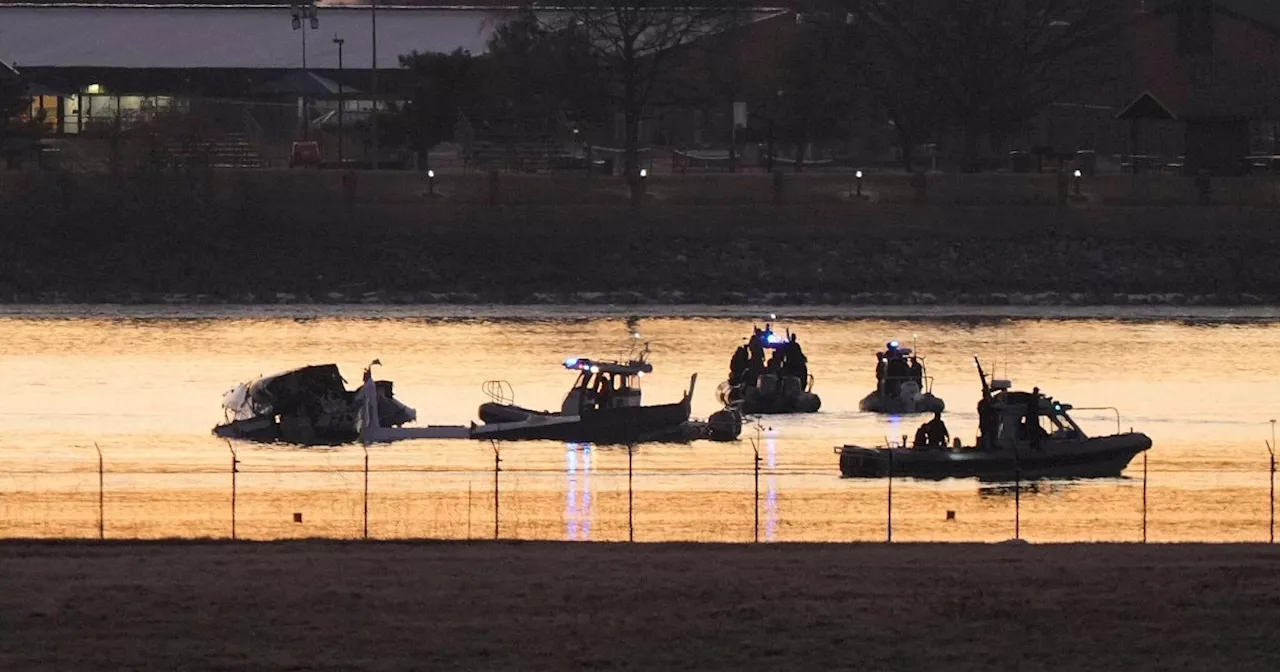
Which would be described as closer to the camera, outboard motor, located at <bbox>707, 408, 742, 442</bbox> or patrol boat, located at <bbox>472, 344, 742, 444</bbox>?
patrol boat, located at <bbox>472, 344, 742, 444</bbox>

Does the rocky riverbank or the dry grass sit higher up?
the rocky riverbank

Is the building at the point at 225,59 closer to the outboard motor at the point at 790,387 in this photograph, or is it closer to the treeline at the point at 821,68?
the treeline at the point at 821,68

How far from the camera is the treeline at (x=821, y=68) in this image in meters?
76.8

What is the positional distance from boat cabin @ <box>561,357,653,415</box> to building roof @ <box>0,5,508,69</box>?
186ft

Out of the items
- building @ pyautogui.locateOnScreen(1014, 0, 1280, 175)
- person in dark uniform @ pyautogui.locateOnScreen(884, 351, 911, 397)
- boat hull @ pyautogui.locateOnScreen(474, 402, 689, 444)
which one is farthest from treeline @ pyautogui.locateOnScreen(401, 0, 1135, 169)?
boat hull @ pyautogui.locateOnScreen(474, 402, 689, 444)

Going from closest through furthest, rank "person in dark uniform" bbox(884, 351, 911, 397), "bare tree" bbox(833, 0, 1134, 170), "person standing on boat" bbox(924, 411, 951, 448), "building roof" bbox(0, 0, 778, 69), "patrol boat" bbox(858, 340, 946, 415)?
"person standing on boat" bbox(924, 411, 951, 448) → "patrol boat" bbox(858, 340, 946, 415) → "person in dark uniform" bbox(884, 351, 911, 397) → "bare tree" bbox(833, 0, 1134, 170) → "building roof" bbox(0, 0, 778, 69)

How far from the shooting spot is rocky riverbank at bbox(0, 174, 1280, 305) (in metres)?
64.8

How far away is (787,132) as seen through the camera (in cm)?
8075

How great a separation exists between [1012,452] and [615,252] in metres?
35.5

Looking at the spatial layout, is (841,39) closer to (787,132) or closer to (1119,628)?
(787,132)

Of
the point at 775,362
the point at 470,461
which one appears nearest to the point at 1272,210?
the point at 775,362

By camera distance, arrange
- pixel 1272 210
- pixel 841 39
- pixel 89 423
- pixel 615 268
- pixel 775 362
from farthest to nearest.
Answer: pixel 841 39
pixel 1272 210
pixel 615 268
pixel 775 362
pixel 89 423

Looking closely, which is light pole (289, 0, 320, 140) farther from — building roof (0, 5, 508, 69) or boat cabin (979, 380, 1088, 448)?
→ boat cabin (979, 380, 1088, 448)

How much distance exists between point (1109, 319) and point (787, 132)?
75.0 ft
